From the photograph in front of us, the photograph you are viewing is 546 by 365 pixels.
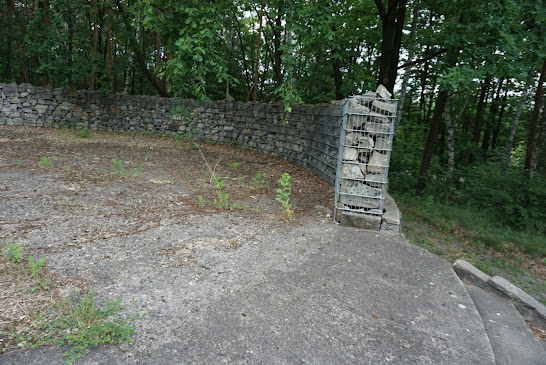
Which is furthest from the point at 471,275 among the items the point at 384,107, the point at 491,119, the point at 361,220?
the point at 491,119

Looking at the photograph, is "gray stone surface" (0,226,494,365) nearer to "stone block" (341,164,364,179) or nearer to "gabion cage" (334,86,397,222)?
"gabion cage" (334,86,397,222)

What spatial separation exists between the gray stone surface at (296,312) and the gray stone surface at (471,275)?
0.22 meters

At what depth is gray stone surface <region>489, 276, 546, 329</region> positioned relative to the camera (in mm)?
3080

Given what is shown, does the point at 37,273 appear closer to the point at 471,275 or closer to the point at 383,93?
the point at 471,275

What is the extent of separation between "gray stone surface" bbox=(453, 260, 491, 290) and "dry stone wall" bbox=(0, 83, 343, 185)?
18.9 feet

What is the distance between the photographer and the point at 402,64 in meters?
11.6

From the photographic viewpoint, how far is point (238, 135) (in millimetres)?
11883

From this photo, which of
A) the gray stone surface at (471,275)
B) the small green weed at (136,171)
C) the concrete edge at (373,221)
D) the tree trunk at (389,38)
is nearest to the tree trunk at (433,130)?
the tree trunk at (389,38)

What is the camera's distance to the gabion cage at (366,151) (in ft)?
15.0

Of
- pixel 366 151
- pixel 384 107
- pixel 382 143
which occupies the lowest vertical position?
pixel 366 151

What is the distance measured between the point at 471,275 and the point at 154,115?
1293 cm

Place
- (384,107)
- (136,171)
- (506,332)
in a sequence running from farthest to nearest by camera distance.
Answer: (136,171) → (384,107) → (506,332)

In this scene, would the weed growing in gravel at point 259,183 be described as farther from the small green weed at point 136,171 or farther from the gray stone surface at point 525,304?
the gray stone surface at point 525,304

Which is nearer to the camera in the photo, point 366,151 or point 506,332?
point 506,332
